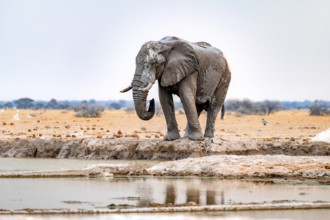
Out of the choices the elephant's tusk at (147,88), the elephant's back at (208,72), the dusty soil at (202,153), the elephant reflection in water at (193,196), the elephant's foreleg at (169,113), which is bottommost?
the elephant reflection in water at (193,196)

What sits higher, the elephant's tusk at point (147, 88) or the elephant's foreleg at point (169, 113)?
the elephant's tusk at point (147, 88)

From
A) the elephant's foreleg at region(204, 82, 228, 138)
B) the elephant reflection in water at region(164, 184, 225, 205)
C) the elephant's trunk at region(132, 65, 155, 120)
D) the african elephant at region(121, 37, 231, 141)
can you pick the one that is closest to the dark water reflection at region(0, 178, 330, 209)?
the elephant reflection in water at region(164, 184, 225, 205)

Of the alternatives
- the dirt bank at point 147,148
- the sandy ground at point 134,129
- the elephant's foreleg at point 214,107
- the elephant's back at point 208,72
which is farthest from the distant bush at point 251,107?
the elephant's back at point 208,72

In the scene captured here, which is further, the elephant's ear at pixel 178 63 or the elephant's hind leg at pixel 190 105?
the elephant's hind leg at pixel 190 105

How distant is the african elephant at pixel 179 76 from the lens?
2747cm

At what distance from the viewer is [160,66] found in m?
27.9

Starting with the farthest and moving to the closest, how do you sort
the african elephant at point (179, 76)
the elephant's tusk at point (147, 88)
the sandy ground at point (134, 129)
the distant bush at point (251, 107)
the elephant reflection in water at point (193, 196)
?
the distant bush at point (251, 107) < the sandy ground at point (134, 129) < the african elephant at point (179, 76) < the elephant's tusk at point (147, 88) < the elephant reflection in water at point (193, 196)

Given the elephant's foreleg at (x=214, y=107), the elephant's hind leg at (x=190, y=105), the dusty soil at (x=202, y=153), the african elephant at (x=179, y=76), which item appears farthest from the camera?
the elephant's foreleg at (x=214, y=107)

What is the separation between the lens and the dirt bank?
91.4ft

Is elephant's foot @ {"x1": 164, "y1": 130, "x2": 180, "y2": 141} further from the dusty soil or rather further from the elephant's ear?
the elephant's ear

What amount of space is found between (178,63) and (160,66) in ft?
1.74

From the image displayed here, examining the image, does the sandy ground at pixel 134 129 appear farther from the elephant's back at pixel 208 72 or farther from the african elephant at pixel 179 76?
the african elephant at pixel 179 76

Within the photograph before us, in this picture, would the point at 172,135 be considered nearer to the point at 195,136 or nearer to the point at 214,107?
the point at 195,136

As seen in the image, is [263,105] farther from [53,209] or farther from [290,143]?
[53,209]
